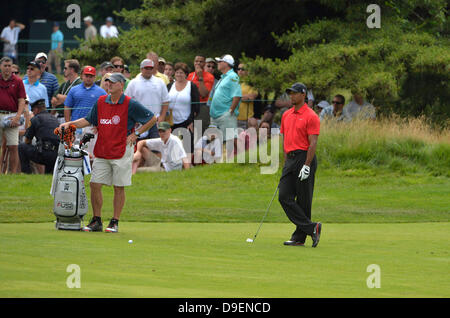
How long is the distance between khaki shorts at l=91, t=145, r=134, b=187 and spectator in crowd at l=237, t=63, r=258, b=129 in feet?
29.5

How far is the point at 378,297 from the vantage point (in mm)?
7637

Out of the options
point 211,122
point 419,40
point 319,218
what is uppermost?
point 419,40

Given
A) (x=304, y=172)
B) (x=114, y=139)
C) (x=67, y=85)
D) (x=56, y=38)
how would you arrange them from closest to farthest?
(x=304, y=172) → (x=114, y=139) → (x=67, y=85) → (x=56, y=38)

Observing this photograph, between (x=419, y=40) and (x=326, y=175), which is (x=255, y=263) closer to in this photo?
(x=326, y=175)

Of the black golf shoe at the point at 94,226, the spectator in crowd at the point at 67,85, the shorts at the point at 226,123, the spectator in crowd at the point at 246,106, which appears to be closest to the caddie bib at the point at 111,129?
the black golf shoe at the point at 94,226

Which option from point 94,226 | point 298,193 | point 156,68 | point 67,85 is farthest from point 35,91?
point 298,193

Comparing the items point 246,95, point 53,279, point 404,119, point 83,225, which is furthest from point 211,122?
point 53,279

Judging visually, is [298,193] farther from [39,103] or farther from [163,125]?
[39,103]

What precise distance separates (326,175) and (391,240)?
25.1 feet

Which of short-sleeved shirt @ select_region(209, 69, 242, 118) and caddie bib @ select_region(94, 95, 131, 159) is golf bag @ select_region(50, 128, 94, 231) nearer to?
caddie bib @ select_region(94, 95, 131, 159)

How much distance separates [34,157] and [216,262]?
34.3 feet

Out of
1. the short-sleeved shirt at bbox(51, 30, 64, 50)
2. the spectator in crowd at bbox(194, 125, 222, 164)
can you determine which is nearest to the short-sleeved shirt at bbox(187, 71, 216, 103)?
the spectator in crowd at bbox(194, 125, 222, 164)

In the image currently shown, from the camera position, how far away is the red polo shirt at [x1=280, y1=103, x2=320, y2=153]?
38.0 feet

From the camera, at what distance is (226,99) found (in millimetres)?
20172
